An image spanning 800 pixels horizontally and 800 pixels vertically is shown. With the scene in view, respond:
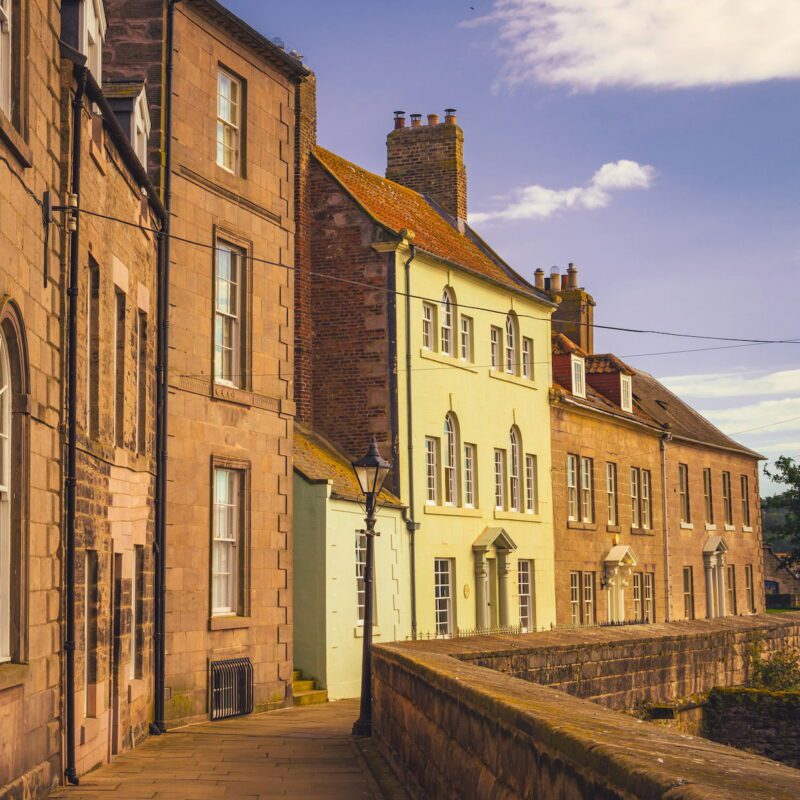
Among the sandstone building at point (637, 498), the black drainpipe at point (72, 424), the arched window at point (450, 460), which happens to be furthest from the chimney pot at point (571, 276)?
the black drainpipe at point (72, 424)

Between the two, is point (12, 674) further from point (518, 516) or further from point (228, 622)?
point (518, 516)

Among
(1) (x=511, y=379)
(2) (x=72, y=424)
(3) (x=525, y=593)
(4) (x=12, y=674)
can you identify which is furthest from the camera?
(3) (x=525, y=593)

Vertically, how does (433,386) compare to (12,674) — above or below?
above

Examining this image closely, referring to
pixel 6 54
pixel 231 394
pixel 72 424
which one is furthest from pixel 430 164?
pixel 6 54

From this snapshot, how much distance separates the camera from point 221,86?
67.1ft

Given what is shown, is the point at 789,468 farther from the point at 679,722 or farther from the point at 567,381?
the point at 679,722

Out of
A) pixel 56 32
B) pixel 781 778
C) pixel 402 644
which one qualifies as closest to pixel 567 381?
pixel 402 644

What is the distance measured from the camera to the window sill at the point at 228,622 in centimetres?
1920

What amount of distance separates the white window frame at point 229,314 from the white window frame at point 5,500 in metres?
10.1

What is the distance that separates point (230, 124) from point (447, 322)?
9995mm

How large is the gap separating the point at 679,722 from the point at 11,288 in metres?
14.6

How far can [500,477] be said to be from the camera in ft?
104

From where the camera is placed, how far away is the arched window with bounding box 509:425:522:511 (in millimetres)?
32031

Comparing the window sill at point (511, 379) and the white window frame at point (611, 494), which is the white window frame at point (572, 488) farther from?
the window sill at point (511, 379)
